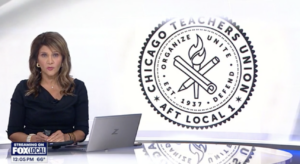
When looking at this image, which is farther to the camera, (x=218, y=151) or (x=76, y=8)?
(x=76, y=8)

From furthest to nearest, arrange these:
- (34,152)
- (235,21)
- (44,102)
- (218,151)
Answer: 1. (235,21)
2. (44,102)
3. (218,151)
4. (34,152)

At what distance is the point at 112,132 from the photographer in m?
2.79

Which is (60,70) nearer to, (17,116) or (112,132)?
(17,116)

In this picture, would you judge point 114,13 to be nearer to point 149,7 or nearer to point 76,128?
point 149,7

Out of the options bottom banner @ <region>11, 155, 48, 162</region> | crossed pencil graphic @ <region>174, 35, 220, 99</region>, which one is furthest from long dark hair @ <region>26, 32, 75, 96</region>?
crossed pencil graphic @ <region>174, 35, 220, 99</region>

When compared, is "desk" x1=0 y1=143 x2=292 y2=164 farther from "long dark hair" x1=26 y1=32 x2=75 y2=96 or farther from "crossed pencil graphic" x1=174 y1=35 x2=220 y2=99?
"crossed pencil graphic" x1=174 y1=35 x2=220 y2=99

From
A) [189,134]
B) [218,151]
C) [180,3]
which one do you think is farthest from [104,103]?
A: [218,151]

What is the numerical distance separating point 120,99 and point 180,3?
3.16 ft

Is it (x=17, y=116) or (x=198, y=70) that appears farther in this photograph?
(x=198, y=70)

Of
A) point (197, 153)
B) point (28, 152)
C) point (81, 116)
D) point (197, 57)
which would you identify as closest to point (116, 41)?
point (197, 57)

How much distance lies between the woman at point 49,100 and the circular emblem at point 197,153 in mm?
616

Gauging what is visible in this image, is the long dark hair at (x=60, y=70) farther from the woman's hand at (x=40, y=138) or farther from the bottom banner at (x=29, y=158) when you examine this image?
the bottom banner at (x=29, y=158)

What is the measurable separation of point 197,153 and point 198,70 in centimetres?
194

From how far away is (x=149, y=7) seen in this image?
4586mm
